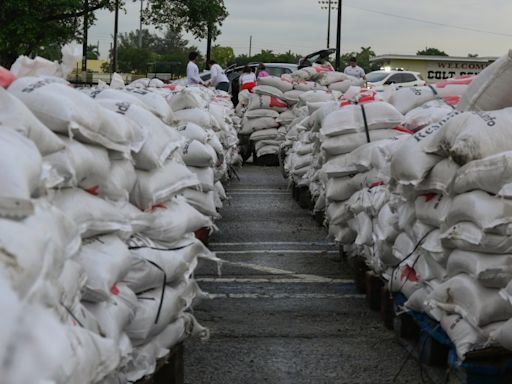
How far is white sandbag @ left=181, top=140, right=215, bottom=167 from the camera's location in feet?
29.2

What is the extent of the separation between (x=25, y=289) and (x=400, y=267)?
392cm

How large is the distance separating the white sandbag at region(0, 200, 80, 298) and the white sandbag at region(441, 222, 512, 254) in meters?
2.29

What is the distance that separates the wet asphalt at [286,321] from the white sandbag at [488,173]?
3.80 ft

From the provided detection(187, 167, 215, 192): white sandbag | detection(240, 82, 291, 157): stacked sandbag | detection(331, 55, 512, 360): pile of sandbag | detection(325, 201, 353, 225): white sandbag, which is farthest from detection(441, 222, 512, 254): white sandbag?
detection(240, 82, 291, 157): stacked sandbag

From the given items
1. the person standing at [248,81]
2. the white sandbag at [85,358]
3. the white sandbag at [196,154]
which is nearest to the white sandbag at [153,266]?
the white sandbag at [85,358]

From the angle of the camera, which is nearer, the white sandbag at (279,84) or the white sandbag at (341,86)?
the white sandbag at (341,86)

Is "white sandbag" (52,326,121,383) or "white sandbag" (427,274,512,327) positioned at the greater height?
"white sandbag" (52,326,121,383)

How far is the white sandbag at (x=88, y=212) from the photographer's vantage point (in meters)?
3.90

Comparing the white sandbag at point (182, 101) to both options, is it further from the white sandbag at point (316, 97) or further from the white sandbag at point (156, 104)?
the white sandbag at point (316, 97)

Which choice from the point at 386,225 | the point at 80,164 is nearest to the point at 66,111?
the point at 80,164

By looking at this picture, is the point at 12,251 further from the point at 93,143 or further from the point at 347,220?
the point at 347,220

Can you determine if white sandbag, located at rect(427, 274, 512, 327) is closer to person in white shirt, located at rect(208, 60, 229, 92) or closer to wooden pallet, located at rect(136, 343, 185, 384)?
wooden pallet, located at rect(136, 343, 185, 384)

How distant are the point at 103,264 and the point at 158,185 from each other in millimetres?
1431

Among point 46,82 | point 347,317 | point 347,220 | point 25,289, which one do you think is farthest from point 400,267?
point 25,289
